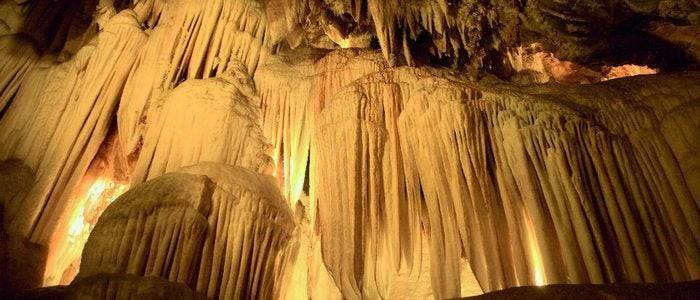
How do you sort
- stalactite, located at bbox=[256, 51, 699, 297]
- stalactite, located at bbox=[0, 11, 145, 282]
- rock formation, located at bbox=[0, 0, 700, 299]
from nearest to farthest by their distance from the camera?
stalactite, located at bbox=[256, 51, 699, 297] → rock formation, located at bbox=[0, 0, 700, 299] → stalactite, located at bbox=[0, 11, 145, 282]

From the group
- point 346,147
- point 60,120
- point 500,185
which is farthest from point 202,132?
point 500,185

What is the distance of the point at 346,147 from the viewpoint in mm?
5543

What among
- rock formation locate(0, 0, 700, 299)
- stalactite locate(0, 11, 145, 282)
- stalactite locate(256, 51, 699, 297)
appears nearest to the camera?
stalactite locate(256, 51, 699, 297)

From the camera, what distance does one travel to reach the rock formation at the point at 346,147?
4367 millimetres

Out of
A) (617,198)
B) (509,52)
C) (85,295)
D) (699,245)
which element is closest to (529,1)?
(509,52)

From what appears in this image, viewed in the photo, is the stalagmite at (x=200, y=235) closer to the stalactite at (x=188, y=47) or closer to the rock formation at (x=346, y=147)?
the rock formation at (x=346, y=147)

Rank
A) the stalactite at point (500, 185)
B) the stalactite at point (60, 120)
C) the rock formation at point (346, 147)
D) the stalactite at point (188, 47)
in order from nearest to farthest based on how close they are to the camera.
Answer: the stalactite at point (500, 185)
the rock formation at point (346, 147)
the stalactite at point (60, 120)
the stalactite at point (188, 47)

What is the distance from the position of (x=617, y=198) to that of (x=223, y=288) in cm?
412

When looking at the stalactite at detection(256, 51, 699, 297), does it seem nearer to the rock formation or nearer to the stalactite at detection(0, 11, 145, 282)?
the rock formation

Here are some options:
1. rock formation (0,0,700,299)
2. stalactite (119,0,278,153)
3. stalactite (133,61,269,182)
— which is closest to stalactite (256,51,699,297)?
rock formation (0,0,700,299)

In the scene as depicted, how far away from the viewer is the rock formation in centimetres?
437

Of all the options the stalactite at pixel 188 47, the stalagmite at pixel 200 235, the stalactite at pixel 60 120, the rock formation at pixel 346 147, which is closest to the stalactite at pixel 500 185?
the rock formation at pixel 346 147

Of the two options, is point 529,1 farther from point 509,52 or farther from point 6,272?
point 6,272

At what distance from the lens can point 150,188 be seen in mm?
4836
